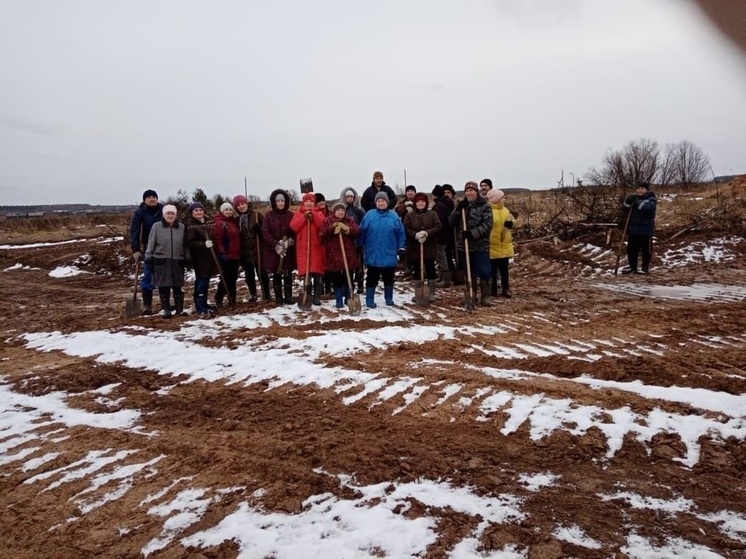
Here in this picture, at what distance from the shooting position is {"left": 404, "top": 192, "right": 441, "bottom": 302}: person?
29.4ft

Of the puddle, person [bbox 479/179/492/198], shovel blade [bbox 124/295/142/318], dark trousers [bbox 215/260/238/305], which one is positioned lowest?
the puddle

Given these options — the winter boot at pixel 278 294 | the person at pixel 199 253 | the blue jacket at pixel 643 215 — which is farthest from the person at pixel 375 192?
the blue jacket at pixel 643 215

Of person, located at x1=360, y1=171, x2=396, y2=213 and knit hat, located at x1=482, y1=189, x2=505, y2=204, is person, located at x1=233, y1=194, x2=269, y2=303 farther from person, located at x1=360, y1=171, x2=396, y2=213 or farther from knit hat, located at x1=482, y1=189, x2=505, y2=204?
knit hat, located at x1=482, y1=189, x2=505, y2=204

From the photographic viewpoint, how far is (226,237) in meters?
8.95

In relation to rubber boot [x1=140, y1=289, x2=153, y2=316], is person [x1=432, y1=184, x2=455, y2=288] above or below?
above

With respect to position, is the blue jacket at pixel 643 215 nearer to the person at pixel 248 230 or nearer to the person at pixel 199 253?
the person at pixel 248 230

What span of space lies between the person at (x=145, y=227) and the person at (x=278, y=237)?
192 centimetres

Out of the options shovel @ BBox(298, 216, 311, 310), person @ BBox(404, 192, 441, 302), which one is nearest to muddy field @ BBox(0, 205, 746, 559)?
shovel @ BBox(298, 216, 311, 310)

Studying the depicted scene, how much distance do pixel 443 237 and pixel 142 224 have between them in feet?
18.3

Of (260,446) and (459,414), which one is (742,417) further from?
(260,446)

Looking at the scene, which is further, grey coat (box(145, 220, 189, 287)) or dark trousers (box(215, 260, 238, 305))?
dark trousers (box(215, 260, 238, 305))

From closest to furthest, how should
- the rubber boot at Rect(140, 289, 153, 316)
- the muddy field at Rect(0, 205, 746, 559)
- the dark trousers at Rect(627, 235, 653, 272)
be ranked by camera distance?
the muddy field at Rect(0, 205, 746, 559) → the rubber boot at Rect(140, 289, 153, 316) → the dark trousers at Rect(627, 235, 653, 272)

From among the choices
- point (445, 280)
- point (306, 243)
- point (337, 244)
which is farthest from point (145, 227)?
point (445, 280)

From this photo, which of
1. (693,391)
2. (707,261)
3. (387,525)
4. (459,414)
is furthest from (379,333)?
(707,261)
